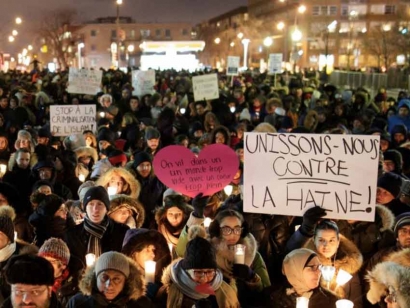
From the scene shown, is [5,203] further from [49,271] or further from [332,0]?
[332,0]

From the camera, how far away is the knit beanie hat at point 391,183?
5117 mm

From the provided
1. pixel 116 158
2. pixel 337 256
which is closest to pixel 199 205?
pixel 337 256

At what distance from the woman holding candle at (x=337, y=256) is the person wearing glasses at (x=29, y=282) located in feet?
5.88

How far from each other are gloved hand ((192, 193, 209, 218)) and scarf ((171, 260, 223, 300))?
0.94m

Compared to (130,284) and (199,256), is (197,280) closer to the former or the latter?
(199,256)

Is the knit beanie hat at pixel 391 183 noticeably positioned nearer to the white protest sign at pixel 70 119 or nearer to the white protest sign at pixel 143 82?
the white protest sign at pixel 70 119

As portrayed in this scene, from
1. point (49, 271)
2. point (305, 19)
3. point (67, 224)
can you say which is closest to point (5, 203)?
point (67, 224)

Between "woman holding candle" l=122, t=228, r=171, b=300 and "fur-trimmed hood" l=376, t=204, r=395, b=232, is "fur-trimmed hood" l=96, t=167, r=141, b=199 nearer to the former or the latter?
"woman holding candle" l=122, t=228, r=171, b=300

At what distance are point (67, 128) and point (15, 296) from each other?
641 cm

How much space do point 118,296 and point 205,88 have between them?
10.1 meters

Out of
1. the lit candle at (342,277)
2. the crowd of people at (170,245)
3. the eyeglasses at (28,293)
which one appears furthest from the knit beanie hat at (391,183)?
the eyeglasses at (28,293)

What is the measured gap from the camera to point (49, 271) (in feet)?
9.87

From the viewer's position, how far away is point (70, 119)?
913cm

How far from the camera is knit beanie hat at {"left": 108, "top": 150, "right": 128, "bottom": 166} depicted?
262 inches
